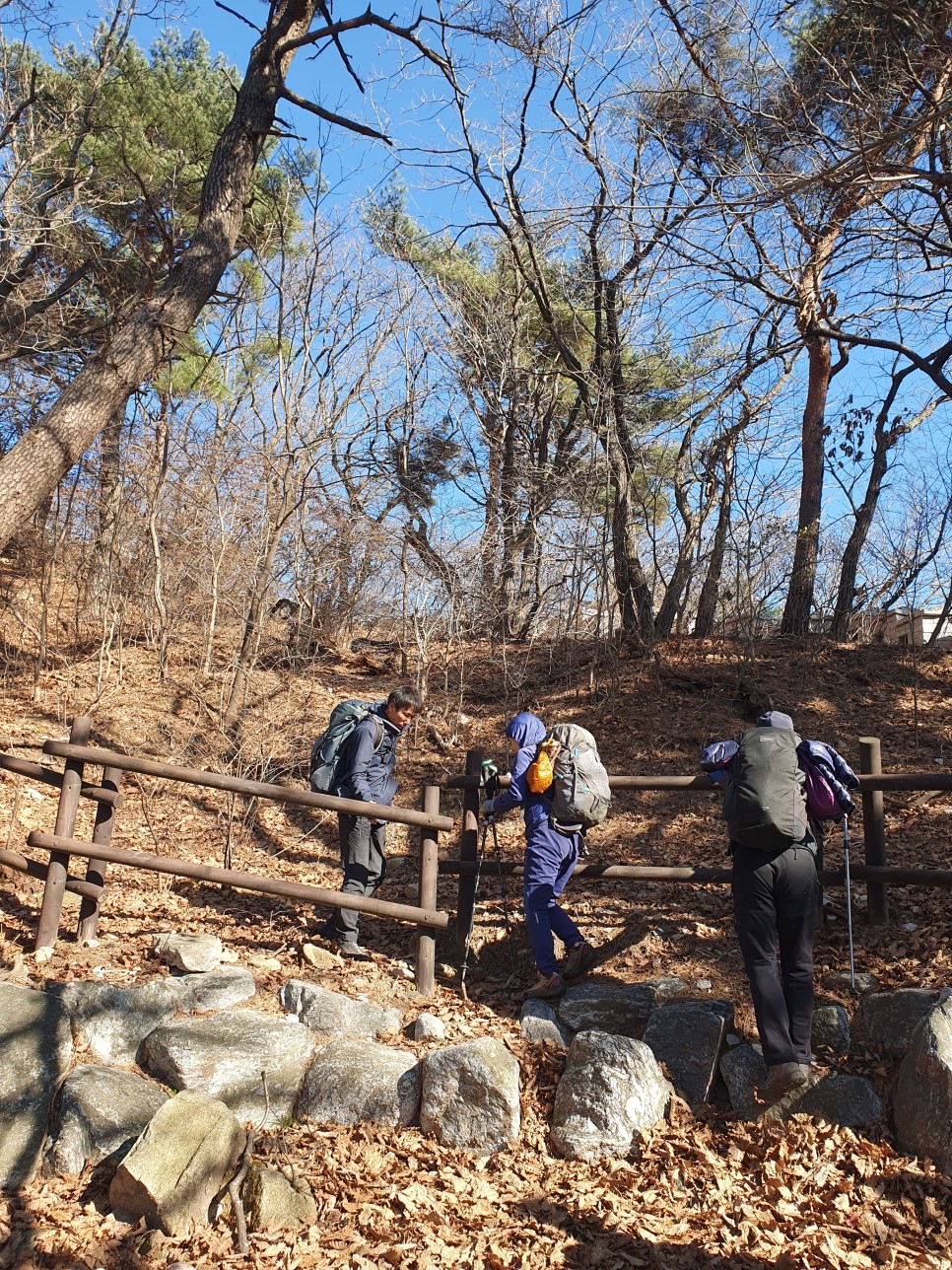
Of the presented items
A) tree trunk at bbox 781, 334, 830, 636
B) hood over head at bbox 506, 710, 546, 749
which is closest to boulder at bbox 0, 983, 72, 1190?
hood over head at bbox 506, 710, 546, 749

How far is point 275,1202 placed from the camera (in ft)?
12.6

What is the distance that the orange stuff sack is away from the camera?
5416 mm

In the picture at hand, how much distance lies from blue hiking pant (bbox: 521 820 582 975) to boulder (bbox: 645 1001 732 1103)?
70cm

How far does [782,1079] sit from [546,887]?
5.29ft

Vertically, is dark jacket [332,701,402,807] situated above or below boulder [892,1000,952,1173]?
above

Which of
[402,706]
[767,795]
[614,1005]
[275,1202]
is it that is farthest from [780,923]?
[402,706]

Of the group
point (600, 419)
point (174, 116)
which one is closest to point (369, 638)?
point (600, 419)

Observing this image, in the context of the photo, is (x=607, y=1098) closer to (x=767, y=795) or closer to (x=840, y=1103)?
(x=840, y=1103)

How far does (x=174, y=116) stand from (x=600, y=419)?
7.49 meters

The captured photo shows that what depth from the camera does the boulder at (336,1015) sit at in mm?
5043

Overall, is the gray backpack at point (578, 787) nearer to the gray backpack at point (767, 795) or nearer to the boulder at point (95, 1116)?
the gray backpack at point (767, 795)

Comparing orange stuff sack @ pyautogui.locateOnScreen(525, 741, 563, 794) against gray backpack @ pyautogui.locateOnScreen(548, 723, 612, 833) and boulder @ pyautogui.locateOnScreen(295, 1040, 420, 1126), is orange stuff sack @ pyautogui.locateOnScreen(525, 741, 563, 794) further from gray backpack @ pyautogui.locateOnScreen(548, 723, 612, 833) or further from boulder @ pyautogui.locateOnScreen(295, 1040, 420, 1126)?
boulder @ pyautogui.locateOnScreen(295, 1040, 420, 1126)

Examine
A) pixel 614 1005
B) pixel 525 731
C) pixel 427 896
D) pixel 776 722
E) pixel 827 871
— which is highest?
pixel 776 722

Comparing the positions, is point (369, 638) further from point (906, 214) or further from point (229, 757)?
point (906, 214)
